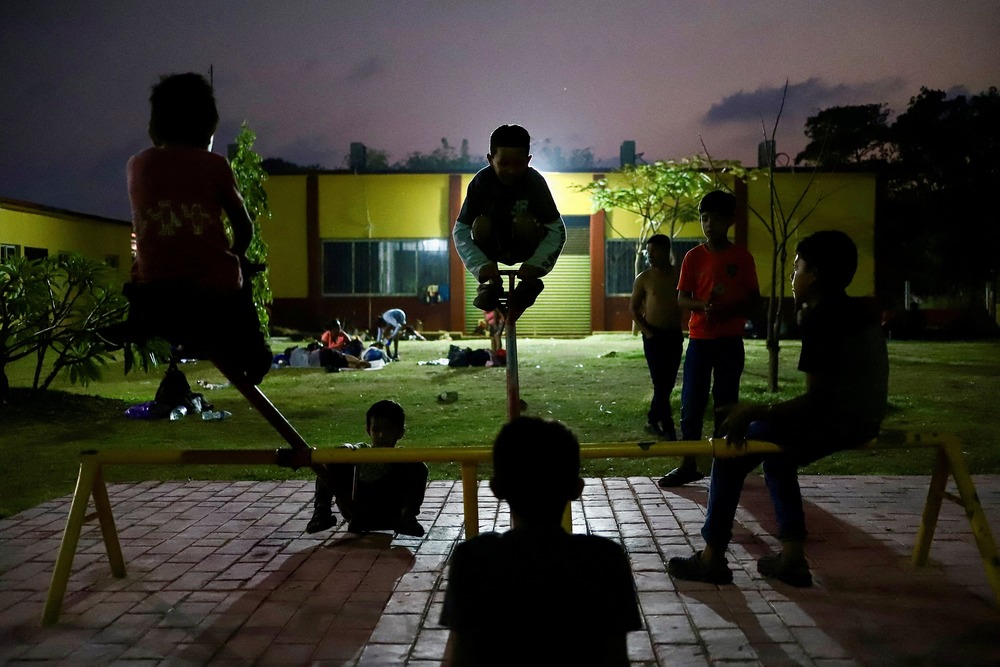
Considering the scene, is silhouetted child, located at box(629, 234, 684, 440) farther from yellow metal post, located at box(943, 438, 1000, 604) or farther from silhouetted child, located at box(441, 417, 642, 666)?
silhouetted child, located at box(441, 417, 642, 666)

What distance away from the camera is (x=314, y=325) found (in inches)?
1229

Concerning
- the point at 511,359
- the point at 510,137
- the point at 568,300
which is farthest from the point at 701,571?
the point at 568,300

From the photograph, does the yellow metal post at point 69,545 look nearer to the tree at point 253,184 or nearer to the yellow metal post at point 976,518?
→ the yellow metal post at point 976,518

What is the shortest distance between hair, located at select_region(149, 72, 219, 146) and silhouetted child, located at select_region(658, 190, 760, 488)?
3523 millimetres

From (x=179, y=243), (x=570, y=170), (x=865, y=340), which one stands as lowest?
(x=865, y=340)

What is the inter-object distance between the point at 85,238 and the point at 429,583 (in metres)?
30.9

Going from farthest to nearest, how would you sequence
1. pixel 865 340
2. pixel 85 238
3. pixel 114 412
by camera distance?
1. pixel 85 238
2. pixel 114 412
3. pixel 865 340

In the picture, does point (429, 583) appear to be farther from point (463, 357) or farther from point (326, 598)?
point (463, 357)

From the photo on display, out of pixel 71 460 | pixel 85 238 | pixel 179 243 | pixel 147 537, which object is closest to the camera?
pixel 179 243

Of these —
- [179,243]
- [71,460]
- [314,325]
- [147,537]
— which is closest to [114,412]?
[71,460]

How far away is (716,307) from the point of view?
19.5ft

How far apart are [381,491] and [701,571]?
205 centimetres

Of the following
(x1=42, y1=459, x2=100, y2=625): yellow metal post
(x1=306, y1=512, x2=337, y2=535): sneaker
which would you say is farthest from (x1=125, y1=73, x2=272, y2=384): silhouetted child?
(x1=306, y1=512, x2=337, y2=535): sneaker

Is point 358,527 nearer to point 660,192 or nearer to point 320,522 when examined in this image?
point 320,522
